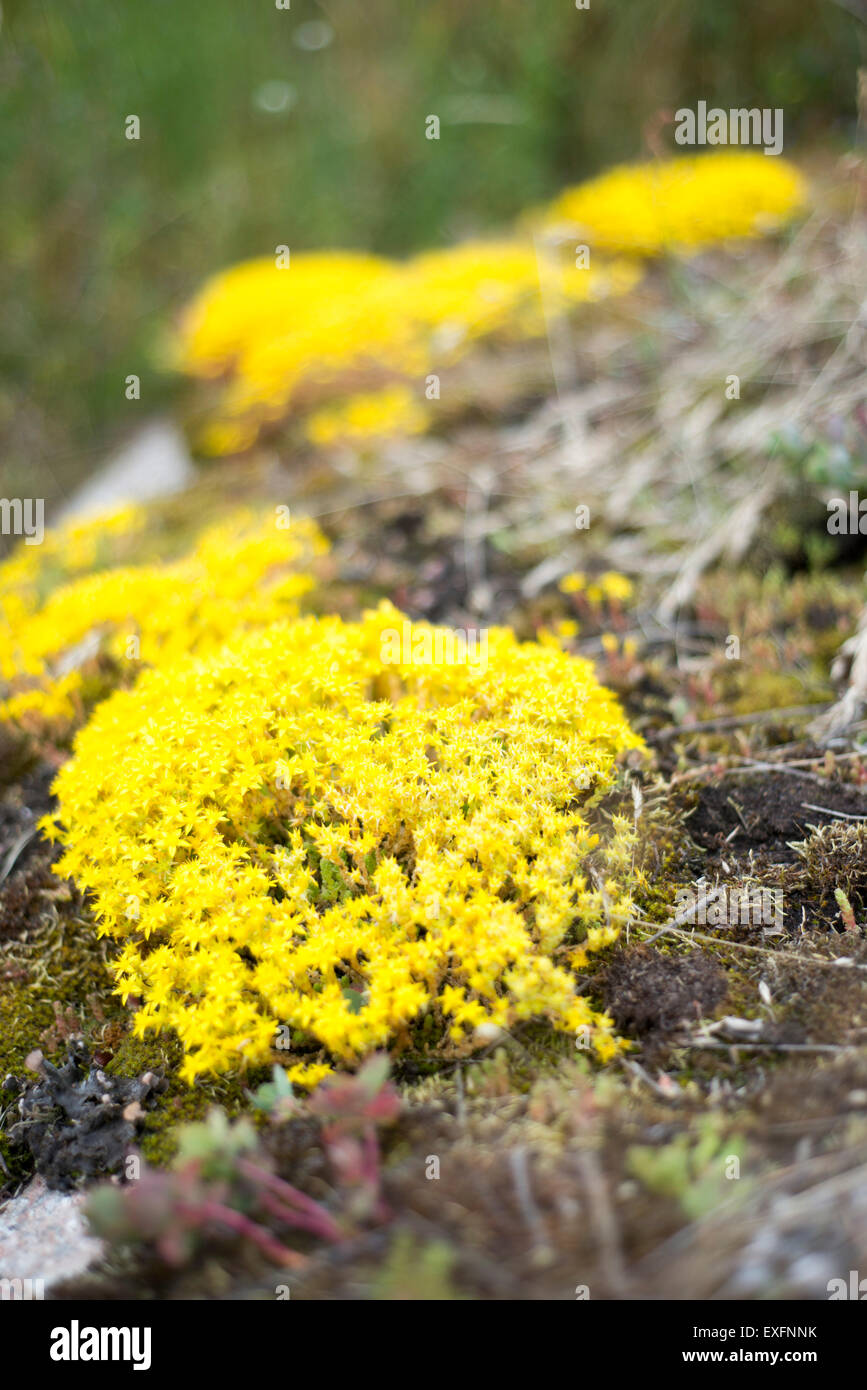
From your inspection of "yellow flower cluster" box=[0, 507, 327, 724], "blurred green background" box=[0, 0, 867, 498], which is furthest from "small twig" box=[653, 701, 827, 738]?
"blurred green background" box=[0, 0, 867, 498]

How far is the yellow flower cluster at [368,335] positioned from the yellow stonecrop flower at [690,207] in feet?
1.27

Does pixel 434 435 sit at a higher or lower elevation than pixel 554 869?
higher

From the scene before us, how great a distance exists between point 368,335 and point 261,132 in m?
5.98

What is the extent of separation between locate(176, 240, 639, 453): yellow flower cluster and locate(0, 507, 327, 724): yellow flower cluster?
155 cm

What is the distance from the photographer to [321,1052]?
2.04 metres

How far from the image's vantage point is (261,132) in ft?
33.3

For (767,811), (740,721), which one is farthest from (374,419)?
(767,811)

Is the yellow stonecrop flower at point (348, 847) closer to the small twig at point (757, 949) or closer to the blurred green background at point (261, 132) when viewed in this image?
the small twig at point (757, 949)

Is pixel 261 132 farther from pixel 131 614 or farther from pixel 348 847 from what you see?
pixel 348 847

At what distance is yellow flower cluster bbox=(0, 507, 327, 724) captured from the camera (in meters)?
3.37

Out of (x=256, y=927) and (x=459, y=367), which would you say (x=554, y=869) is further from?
(x=459, y=367)

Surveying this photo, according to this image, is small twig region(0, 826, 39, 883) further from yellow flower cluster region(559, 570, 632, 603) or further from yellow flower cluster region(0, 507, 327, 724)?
yellow flower cluster region(559, 570, 632, 603)
